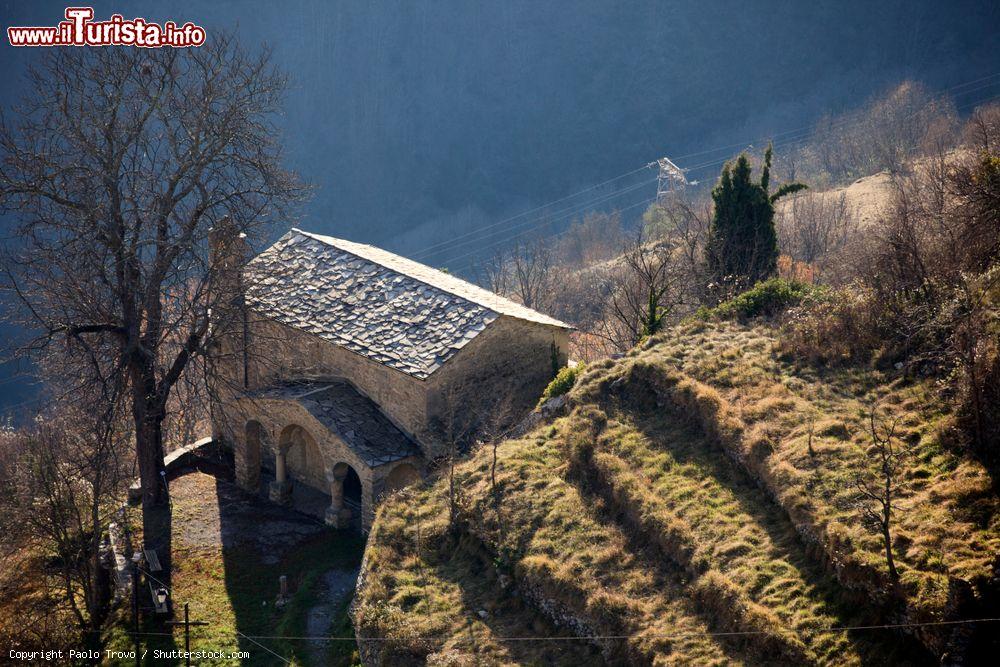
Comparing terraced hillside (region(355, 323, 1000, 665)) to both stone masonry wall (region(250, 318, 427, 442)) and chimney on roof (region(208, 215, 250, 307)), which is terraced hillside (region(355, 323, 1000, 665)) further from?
chimney on roof (region(208, 215, 250, 307))

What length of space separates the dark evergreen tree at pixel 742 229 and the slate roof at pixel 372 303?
254 inches

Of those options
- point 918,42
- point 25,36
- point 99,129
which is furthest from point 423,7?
point 99,129

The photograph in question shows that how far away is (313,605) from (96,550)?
5371mm

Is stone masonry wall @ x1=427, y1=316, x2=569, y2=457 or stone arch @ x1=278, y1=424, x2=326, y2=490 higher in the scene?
stone masonry wall @ x1=427, y1=316, x2=569, y2=457

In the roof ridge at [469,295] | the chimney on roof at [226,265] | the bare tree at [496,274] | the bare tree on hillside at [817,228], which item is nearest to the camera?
the chimney on roof at [226,265]

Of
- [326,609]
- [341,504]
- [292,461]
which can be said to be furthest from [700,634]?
[292,461]

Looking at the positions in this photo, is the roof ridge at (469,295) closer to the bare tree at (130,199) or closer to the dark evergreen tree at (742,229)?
the bare tree at (130,199)

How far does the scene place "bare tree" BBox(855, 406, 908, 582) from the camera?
12102 millimetres

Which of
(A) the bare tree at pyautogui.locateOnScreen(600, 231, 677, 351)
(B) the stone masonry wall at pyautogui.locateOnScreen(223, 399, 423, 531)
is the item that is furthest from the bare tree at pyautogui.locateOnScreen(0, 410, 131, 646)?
(A) the bare tree at pyautogui.locateOnScreen(600, 231, 677, 351)

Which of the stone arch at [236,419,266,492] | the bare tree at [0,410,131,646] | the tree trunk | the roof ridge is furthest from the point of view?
the stone arch at [236,419,266,492]

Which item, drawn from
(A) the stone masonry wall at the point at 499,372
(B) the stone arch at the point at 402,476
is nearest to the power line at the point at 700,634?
(B) the stone arch at the point at 402,476

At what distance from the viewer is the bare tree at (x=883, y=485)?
39.7 ft

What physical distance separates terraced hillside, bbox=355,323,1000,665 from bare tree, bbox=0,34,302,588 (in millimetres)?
8130

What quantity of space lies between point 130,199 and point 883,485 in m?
18.2
